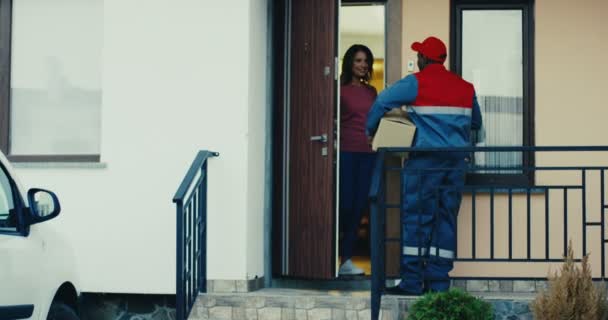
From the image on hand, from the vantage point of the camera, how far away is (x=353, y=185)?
9992mm

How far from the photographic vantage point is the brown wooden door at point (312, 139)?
9227 mm

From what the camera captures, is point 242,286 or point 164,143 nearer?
point 242,286

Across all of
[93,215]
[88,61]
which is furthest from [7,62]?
[93,215]

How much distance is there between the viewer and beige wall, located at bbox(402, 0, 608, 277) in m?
9.31

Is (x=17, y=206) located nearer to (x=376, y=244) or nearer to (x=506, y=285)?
(x=376, y=244)

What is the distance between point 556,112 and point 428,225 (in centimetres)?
Answer: 151

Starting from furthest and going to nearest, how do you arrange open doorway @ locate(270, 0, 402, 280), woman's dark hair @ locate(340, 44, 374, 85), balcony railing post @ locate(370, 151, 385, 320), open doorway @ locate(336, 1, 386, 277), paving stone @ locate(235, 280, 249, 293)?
woman's dark hair @ locate(340, 44, 374, 85) < open doorway @ locate(336, 1, 386, 277) < open doorway @ locate(270, 0, 402, 280) < paving stone @ locate(235, 280, 249, 293) < balcony railing post @ locate(370, 151, 385, 320)

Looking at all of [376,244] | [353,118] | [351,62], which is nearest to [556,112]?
[353,118]

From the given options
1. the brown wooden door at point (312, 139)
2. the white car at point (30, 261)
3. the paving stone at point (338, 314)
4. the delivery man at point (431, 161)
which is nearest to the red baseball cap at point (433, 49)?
the delivery man at point (431, 161)

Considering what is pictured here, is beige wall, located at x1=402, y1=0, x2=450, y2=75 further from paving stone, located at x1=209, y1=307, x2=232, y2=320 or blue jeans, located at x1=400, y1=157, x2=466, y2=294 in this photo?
paving stone, located at x1=209, y1=307, x2=232, y2=320

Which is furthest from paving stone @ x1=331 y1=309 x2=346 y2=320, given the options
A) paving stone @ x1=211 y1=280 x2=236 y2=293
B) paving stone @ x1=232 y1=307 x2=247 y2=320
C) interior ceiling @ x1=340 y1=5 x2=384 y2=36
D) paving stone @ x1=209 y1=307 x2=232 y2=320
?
interior ceiling @ x1=340 y1=5 x2=384 y2=36

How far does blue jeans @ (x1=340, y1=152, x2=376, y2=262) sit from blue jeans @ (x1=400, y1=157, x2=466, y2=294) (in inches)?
47.0

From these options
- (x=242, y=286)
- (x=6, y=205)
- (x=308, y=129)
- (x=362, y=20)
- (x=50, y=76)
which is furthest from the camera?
(x=362, y=20)

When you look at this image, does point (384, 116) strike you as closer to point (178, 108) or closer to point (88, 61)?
point (178, 108)
